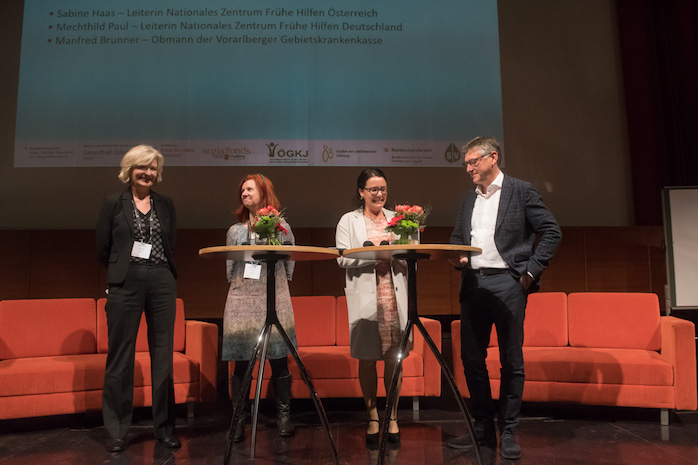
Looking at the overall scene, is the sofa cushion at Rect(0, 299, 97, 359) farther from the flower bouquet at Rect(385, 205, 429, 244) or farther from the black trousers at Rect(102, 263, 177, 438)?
the flower bouquet at Rect(385, 205, 429, 244)

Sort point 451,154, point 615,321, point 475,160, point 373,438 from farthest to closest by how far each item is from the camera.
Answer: point 451,154, point 615,321, point 373,438, point 475,160

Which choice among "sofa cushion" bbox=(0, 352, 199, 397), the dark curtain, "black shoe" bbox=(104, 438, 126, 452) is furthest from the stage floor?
the dark curtain

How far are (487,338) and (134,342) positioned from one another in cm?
194

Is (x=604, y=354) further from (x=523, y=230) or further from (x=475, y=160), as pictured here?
(x=475, y=160)

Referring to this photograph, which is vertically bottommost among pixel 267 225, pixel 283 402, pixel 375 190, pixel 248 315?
pixel 283 402

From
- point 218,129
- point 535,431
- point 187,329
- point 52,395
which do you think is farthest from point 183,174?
point 535,431

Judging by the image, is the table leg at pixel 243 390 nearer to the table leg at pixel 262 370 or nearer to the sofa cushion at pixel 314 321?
the table leg at pixel 262 370

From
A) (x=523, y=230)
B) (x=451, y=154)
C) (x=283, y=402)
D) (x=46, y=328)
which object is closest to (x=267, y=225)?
(x=283, y=402)

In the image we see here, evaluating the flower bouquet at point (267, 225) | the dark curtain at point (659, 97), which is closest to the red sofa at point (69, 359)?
the flower bouquet at point (267, 225)

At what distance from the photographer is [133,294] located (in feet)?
9.85

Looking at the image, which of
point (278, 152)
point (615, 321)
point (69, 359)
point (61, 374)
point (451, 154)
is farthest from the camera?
point (451, 154)

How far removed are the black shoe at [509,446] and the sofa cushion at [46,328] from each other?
3034 millimetres

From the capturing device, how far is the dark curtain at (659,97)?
566cm

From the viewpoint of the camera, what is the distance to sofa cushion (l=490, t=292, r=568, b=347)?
4297 millimetres
